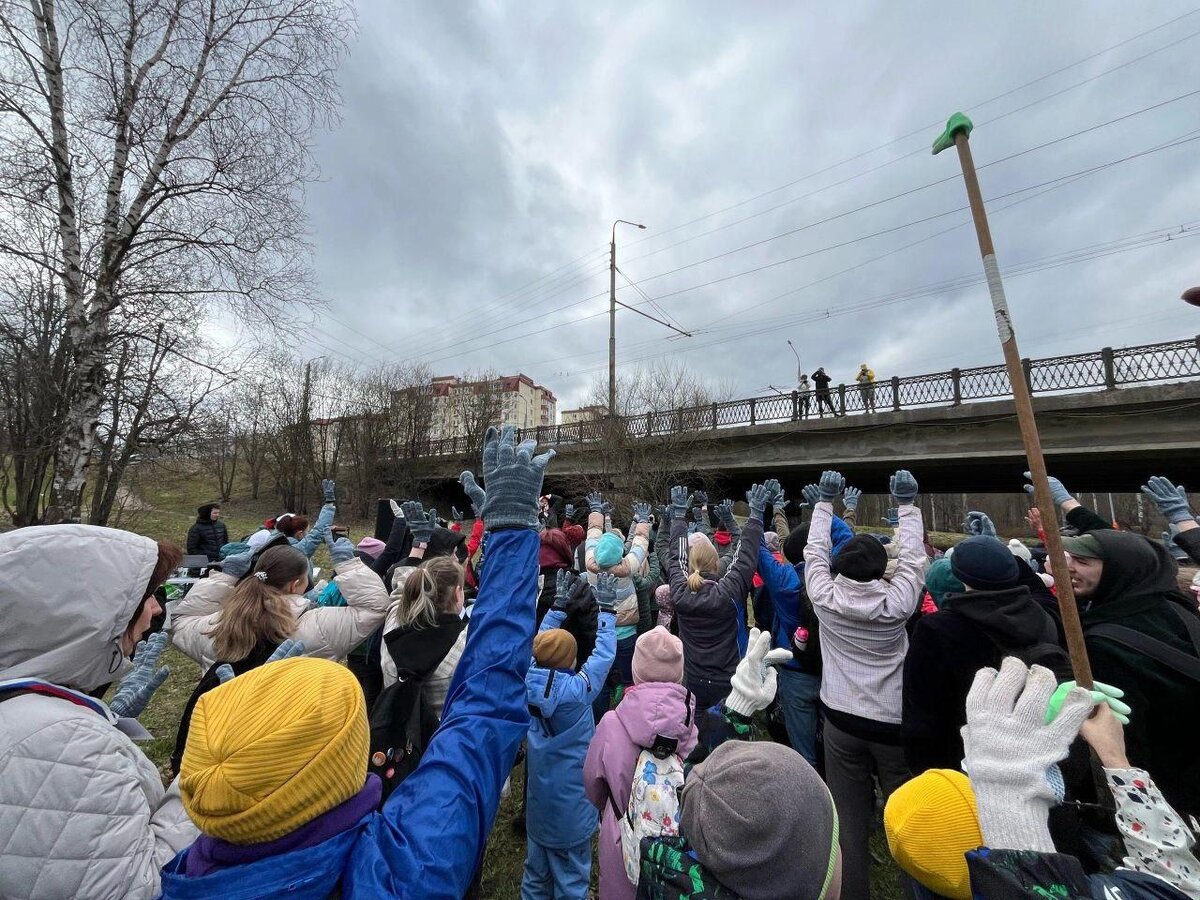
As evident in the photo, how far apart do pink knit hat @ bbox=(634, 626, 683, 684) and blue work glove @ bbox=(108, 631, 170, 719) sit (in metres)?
1.93

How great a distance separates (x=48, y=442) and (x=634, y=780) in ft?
27.5

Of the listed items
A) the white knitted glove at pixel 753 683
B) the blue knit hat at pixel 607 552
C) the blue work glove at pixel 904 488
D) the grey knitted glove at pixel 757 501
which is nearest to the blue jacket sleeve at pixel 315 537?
the blue knit hat at pixel 607 552

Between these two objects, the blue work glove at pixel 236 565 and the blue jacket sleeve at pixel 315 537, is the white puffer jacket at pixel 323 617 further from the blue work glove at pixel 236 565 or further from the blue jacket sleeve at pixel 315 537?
the blue jacket sleeve at pixel 315 537

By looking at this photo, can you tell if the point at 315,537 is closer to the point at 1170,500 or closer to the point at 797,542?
the point at 797,542

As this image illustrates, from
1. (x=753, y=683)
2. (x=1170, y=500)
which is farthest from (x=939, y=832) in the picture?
(x=1170, y=500)

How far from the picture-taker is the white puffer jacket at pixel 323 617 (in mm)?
2670

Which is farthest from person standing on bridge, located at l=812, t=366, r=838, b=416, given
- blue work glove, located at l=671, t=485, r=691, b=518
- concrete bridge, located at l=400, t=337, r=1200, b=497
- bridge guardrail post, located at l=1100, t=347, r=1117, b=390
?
blue work glove, located at l=671, t=485, r=691, b=518

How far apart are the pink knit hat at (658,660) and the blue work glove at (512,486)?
4.23ft

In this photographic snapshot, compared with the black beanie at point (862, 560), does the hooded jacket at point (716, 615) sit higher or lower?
lower

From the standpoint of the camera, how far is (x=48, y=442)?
254 inches

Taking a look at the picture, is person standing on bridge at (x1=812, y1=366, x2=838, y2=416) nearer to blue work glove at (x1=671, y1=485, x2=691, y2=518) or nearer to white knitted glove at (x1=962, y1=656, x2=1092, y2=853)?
blue work glove at (x1=671, y1=485, x2=691, y2=518)

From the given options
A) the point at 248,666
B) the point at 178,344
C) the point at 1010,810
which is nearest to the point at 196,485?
the point at 178,344

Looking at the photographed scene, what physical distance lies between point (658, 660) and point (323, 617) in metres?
1.75

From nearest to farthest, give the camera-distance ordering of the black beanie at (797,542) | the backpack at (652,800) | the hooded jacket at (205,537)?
the backpack at (652,800)
the black beanie at (797,542)
the hooded jacket at (205,537)
